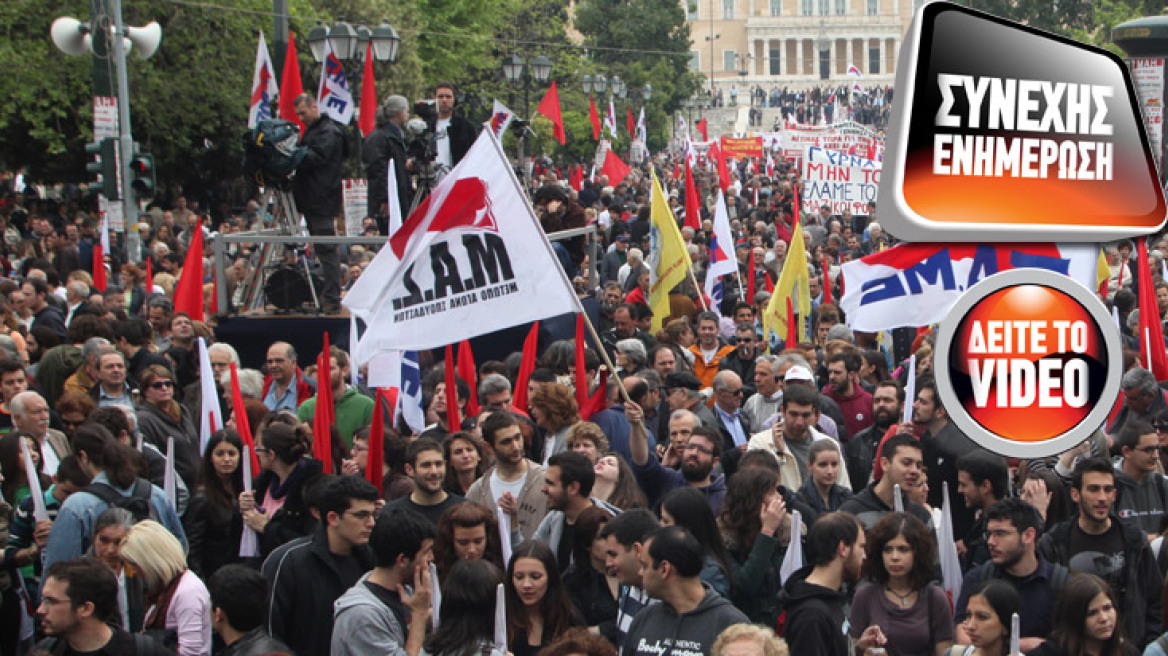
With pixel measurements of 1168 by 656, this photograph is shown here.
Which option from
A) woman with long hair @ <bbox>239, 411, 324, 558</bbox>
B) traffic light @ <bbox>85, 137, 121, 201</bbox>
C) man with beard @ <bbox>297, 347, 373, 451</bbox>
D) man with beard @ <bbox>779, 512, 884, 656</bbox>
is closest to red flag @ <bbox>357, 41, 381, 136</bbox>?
traffic light @ <bbox>85, 137, 121, 201</bbox>

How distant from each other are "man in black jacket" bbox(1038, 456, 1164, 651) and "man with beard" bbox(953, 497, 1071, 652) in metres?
0.30

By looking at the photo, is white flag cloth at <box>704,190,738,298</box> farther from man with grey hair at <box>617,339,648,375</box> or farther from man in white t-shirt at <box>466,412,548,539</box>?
man in white t-shirt at <box>466,412,548,539</box>

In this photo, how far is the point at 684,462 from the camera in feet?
22.5

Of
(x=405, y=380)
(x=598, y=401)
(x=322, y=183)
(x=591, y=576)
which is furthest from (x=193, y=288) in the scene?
(x=591, y=576)

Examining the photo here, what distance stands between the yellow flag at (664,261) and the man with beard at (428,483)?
600cm

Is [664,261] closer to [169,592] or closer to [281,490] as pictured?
[281,490]

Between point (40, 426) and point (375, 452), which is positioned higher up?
point (40, 426)

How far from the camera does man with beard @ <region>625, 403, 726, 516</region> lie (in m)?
6.84

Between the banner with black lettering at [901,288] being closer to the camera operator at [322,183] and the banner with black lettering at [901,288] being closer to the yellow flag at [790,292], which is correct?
the yellow flag at [790,292]

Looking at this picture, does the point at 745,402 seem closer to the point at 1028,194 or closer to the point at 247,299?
the point at 247,299

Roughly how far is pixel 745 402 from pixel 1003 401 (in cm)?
715

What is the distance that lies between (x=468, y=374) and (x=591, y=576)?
3623mm

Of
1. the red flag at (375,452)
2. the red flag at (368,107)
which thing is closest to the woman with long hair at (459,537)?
the red flag at (375,452)

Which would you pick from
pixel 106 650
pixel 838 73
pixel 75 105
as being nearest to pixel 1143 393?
pixel 106 650
